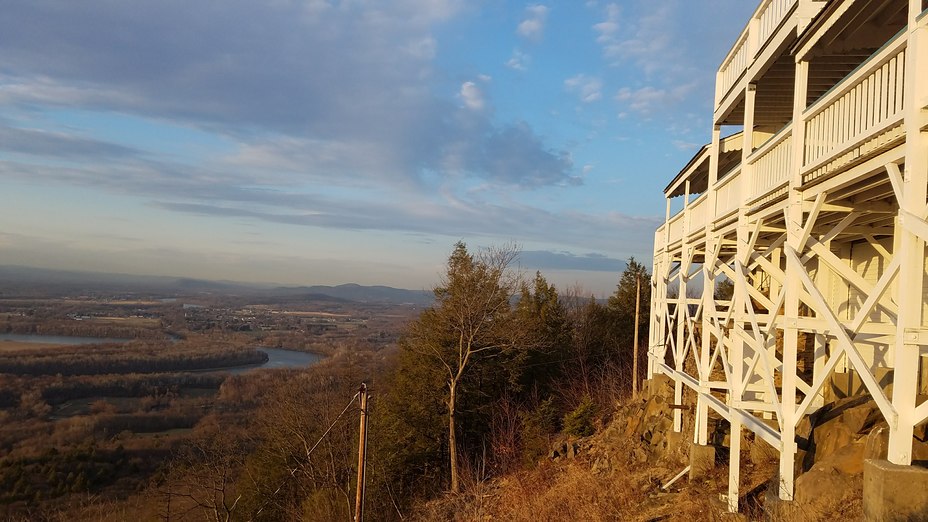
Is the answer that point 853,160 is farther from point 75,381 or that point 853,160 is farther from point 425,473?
point 75,381

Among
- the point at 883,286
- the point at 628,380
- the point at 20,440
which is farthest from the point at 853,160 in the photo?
the point at 20,440

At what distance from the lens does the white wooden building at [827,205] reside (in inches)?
198

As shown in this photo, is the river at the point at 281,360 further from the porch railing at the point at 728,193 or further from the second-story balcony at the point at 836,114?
the second-story balcony at the point at 836,114

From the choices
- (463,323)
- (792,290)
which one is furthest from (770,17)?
(463,323)

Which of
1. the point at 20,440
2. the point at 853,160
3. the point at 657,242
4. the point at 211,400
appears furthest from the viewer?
the point at 211,400

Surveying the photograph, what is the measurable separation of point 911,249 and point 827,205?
2638mm

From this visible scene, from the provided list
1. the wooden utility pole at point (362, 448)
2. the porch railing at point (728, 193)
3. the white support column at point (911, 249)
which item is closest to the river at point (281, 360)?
the wooden utility pole at point (362, 448)

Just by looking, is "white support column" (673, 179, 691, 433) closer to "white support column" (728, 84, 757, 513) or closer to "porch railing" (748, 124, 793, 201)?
"white support column" (728, 84, 757, 513)

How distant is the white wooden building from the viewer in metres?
5.04

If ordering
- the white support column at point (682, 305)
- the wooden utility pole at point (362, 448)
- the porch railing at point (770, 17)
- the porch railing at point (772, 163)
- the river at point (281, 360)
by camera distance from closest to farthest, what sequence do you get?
the porch railing at point (772, 163) → the porch railing at point (770, 17) → the wooden utility pole at point (362, 448) → the white support column at point (682, 305) → the river at point (281, 360)

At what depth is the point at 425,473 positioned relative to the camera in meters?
26.9

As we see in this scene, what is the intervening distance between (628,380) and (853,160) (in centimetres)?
2791

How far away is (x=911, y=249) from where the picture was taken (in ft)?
16.3

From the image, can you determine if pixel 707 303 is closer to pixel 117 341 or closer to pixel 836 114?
pixel 836 114
